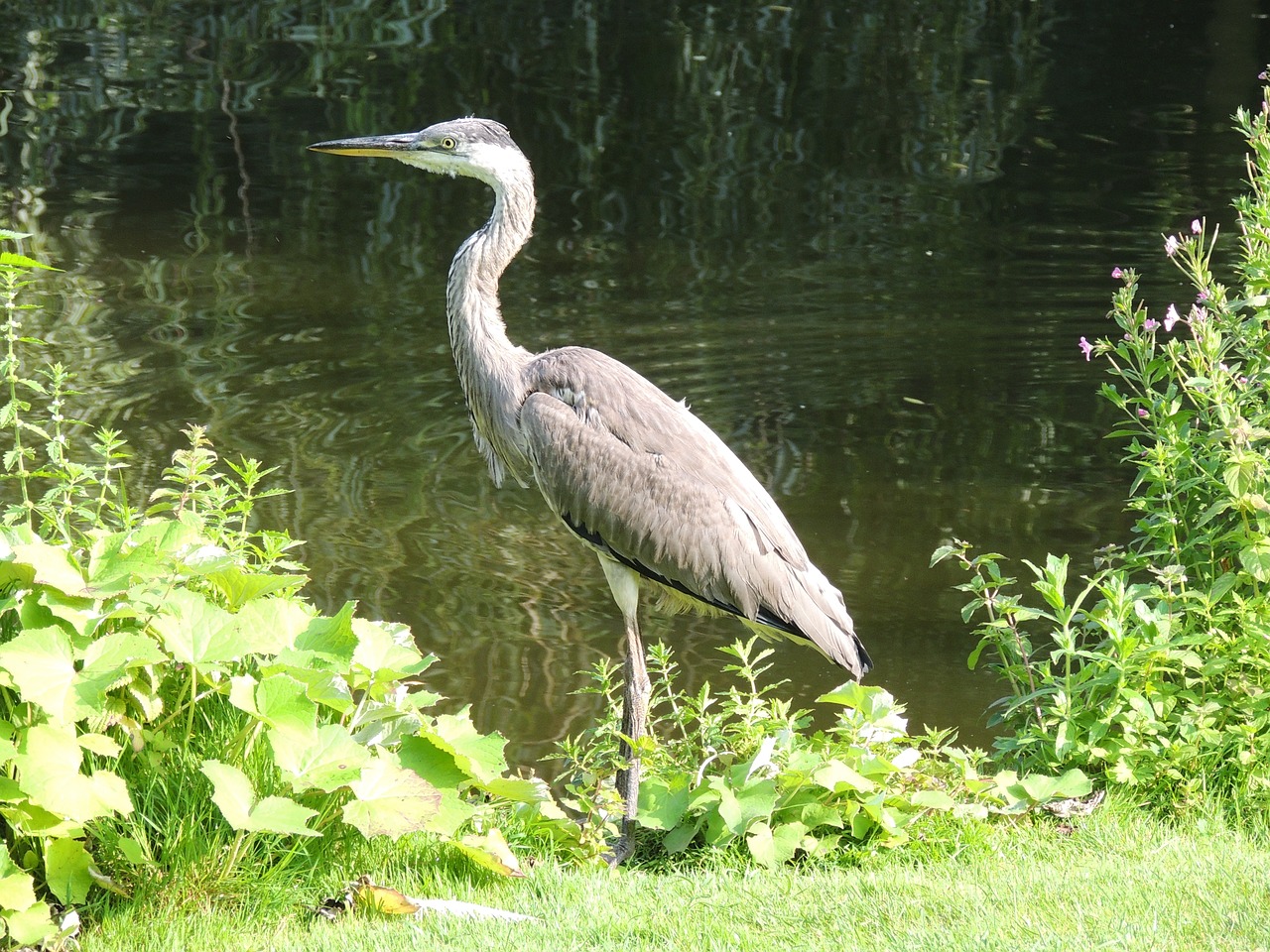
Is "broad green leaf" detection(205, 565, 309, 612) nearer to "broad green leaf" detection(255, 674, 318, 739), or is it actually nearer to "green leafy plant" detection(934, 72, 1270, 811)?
"broad green leaf" detection(255, 674, 318, 739)

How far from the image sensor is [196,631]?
11.9 feet

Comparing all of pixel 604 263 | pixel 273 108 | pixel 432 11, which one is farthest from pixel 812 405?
pixel 432 11

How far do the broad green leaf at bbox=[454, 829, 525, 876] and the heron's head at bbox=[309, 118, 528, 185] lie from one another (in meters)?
2.36

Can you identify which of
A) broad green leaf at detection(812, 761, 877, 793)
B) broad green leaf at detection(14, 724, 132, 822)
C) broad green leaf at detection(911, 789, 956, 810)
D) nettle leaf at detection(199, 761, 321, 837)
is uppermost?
broad green leaf at detection(14, 724, 132, 822)

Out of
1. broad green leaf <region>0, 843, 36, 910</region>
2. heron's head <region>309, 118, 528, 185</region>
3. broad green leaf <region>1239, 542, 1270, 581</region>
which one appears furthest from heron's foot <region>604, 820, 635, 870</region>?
heron's head <region>309, 118, 528, 185</region>

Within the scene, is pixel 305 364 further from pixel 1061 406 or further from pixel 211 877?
pixel 211 877

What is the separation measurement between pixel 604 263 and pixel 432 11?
27.4ft

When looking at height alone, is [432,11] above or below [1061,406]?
above

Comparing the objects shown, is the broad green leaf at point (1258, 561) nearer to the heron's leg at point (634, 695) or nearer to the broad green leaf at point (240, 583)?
the heron's leg at point (634, 695)

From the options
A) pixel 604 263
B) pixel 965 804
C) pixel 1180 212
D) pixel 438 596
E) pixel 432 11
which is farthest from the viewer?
pixel 432 11

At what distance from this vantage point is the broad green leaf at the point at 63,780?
334cm

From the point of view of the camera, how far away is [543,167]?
43.9 feet

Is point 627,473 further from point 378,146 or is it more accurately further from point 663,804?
point 378,146

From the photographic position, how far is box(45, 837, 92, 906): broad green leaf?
139 inches
